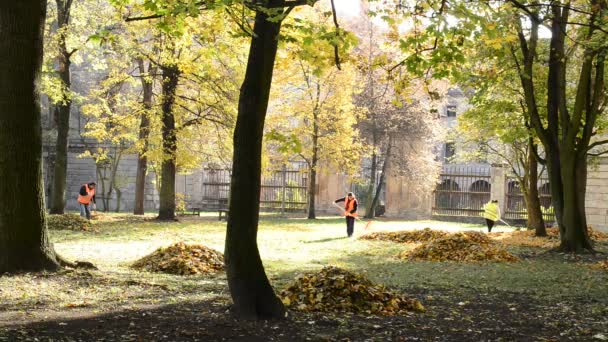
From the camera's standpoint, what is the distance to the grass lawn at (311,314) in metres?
7.32

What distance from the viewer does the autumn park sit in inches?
305

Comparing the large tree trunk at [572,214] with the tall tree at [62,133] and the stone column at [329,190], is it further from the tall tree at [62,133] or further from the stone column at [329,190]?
the stone column at [329,190]

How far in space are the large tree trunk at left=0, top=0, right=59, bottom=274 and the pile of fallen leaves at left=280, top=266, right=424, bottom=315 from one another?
12.3 ft

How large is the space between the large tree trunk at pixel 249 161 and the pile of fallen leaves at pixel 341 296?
1.32m

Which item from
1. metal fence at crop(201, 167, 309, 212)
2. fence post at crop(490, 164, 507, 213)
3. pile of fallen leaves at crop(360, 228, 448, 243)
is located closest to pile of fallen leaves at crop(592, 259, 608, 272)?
pile of fallen leaves at crop(360, 228, 448, 243)

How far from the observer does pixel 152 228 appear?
79.9 feet

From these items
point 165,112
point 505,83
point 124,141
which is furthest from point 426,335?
point 124,141

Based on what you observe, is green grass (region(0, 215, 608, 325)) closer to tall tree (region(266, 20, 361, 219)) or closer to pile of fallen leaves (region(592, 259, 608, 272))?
pile of fallen leaves (region(592, 259, 608, 272))

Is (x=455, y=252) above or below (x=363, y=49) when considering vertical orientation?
below

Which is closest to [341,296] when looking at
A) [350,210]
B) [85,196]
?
[350,210]

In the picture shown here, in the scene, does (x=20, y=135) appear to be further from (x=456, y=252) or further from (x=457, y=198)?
(x=457, y=198)

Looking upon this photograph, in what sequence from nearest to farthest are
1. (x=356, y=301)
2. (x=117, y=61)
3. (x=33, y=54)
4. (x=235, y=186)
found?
1. (x=235, y=186)
2. (x=356, y=301)
3. (x=33, y=54)
4. (x=117, y=61)

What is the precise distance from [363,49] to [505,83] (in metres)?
18.7

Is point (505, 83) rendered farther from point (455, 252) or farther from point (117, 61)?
point (117, 61)
